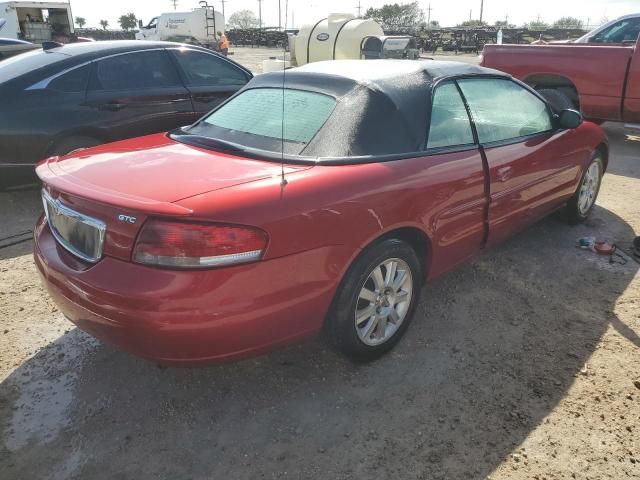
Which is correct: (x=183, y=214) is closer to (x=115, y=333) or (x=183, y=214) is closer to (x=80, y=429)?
(x=115, y=333)

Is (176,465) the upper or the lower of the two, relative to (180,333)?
lower

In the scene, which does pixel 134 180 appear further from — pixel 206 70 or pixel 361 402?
pixel 206 70

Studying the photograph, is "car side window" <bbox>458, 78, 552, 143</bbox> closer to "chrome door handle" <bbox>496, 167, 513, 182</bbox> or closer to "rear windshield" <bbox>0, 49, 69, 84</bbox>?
"chrome door handle" <bbox>496, 167, 513, 182</bbox>

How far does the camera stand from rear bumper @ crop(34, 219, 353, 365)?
206 cm

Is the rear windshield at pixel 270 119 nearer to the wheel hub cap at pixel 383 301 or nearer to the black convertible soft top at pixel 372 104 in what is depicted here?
the black convertible soft top at pixel 372 104

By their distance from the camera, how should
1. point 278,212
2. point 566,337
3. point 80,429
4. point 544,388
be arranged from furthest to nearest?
point 566,337 → point 544,388 → point 80,429 → point 278,212

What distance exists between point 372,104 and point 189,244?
129cm

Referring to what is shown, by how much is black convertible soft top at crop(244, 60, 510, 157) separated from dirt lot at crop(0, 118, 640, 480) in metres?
1.13

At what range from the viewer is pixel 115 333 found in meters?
2.19

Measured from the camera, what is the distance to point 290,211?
2.21 metres

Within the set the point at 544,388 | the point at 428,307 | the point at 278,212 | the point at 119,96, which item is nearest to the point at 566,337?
the point at 544,388

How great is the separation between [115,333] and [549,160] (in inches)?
125

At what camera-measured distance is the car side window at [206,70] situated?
5828 millimetres

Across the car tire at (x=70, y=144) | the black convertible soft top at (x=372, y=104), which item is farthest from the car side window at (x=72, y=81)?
the black convertible soft top at (x=372, y=104)
